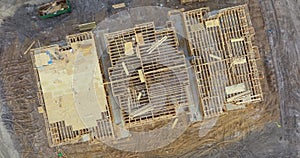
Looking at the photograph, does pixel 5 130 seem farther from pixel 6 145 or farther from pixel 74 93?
pixel 74 93

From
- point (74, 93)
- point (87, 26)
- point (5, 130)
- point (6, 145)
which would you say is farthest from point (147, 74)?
point (6, 145)

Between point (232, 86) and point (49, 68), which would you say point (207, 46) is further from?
point (49, 68)

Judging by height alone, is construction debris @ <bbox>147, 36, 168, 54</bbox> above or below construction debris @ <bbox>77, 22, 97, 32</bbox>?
Answer: below

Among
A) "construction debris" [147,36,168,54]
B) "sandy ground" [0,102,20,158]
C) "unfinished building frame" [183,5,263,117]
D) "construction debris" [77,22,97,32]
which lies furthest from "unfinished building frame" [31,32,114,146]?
"unfinished building frame" [183,5,263,117]

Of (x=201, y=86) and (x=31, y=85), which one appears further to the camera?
(x=31, y=85)

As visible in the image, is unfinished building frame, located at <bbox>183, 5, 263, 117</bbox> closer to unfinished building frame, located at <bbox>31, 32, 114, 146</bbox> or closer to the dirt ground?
the dirt ground

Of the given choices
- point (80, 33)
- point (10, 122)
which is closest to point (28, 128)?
point (10, 122)
